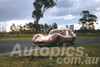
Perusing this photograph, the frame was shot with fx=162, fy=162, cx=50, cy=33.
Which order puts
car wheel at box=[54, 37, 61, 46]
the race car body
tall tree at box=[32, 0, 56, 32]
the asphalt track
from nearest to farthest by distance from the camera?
the asphalt track, the race car body, car wheel at box=[54, 37, 61, 46], tall tree at box=[32, 0, 56, 32]

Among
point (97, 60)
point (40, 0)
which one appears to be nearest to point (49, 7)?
point (40, 0)

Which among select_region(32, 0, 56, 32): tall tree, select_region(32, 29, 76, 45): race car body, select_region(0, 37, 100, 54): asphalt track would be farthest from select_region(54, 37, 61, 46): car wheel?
select_region(32, 0, 56, 32): tall tree

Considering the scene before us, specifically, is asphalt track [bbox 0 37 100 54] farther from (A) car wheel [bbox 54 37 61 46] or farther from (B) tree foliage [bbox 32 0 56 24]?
(B) tree foliage [bbox 32 0 56 24]

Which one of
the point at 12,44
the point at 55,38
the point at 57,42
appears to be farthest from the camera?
the point at 12,44

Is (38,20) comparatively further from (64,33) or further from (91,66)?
(91,66)

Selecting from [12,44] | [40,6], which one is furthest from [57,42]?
[40,6]

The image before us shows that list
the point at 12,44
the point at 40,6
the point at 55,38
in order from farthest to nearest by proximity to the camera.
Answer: the point at 40,6
the point at 12,44
the point at 55,38

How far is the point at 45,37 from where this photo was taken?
10164mm

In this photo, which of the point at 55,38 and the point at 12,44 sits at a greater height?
the point at 55,38

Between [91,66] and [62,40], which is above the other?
[62,40]

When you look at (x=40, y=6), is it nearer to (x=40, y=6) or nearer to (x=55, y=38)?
(x=40, y=6)

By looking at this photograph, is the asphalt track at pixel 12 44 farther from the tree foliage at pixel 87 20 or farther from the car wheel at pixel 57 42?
the tree foliage at pixel 87 20

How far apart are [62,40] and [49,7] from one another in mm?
26325

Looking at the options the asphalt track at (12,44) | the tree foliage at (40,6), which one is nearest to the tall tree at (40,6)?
the tree foliage at (40,6)
